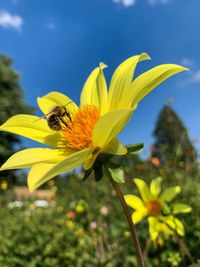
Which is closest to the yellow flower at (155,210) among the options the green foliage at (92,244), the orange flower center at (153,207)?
the orange flower center at (153,207)

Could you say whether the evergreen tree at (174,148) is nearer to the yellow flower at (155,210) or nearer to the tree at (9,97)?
the yellow flower at (155,210)

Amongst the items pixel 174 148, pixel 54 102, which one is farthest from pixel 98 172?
pixel 174 148

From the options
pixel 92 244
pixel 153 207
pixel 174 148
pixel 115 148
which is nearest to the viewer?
pixel 115 148

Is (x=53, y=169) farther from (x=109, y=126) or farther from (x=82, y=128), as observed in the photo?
(x=82, y=128)

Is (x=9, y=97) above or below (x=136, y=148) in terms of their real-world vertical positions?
above

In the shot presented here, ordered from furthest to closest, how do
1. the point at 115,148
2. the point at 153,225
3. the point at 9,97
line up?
the point at 9,97 → the point at 153,225 → the point at 115,148

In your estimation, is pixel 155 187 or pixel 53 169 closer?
pixel 53 169
